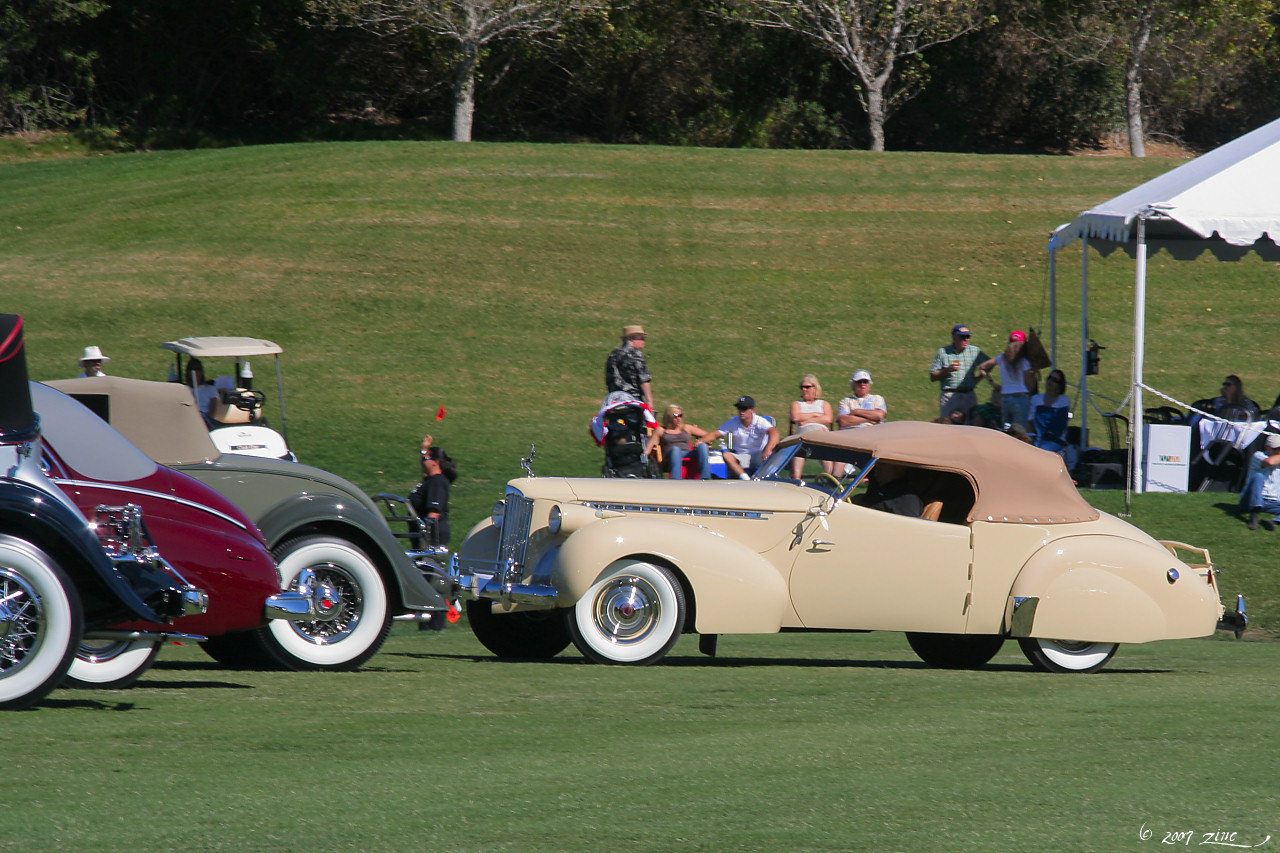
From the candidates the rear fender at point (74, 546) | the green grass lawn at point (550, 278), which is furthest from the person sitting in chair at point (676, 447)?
the rear fender at point (74, 546)

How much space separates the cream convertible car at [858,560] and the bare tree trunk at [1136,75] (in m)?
36.6

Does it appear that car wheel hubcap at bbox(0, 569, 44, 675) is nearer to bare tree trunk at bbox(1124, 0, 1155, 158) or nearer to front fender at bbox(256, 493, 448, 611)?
front fender at bbox(256, 493, 448, 611)

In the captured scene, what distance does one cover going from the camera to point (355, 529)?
9.11 meters

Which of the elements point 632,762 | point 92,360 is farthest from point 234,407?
point 632,762

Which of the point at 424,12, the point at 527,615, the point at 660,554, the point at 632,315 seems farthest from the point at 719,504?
the point at 424,12

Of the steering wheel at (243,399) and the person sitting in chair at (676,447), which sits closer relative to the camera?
the person sitting in chair at (676,447)

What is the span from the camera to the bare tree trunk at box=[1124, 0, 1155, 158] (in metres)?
42.6

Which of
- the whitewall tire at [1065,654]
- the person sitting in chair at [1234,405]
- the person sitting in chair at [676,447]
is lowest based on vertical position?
Result: the whitewall tire at [1065,654]

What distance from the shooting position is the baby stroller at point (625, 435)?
14961 millimetres

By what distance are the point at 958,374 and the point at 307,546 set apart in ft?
36.5

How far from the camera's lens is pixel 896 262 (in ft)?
92.7

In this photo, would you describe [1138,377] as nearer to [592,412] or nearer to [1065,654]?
[1065,654]

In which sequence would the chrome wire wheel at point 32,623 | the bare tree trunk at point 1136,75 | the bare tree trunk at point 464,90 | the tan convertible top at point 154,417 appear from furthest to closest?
the bare tree trunk at point 1136,75, the bare tree trunk at point 464,90, the tan convertible top at point 154,417, the chrome wire wheel at point 32,623

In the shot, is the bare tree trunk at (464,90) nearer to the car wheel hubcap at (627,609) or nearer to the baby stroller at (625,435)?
the baby stroller at (625,435)
